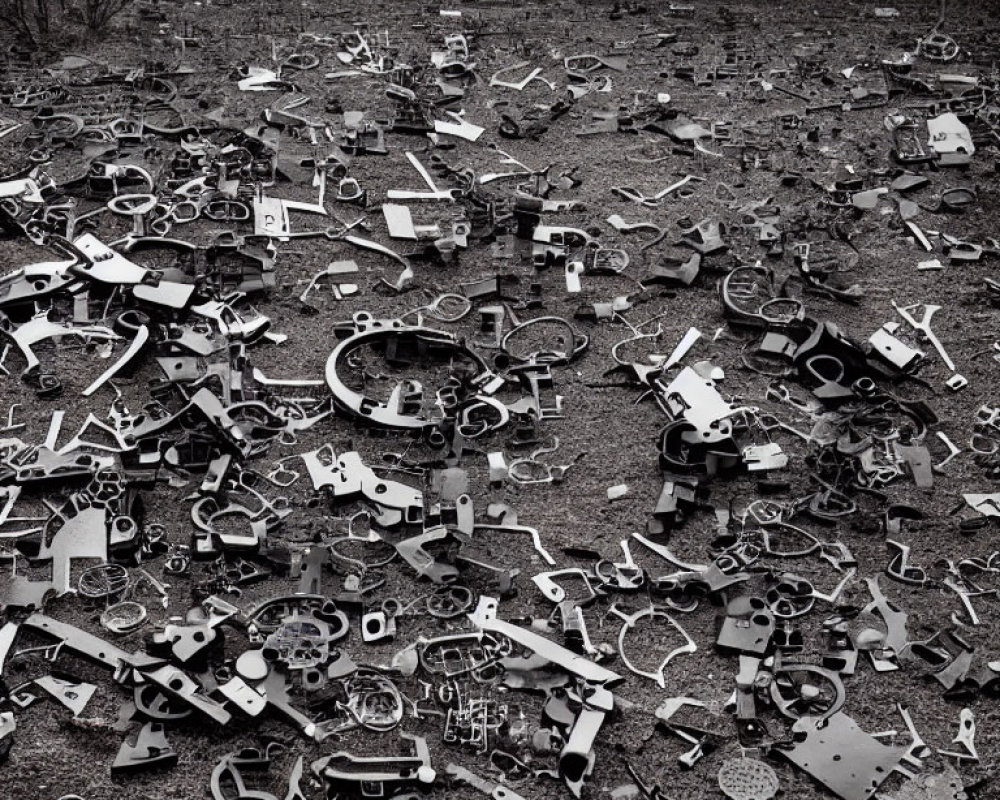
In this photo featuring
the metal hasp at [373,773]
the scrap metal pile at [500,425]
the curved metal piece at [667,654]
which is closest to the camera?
the metal hasp at [373,773]

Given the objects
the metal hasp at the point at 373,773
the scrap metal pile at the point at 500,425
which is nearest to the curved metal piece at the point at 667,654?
the scrap metal pile at the point at 500,425

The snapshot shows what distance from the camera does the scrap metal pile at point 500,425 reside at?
964 cm

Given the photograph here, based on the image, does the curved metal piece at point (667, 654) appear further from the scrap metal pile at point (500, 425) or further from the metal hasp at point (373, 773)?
the metal hasp at point (373, 773)

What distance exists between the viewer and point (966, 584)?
10805 millimetres

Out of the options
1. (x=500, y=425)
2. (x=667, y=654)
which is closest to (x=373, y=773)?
(x=667, y=654)

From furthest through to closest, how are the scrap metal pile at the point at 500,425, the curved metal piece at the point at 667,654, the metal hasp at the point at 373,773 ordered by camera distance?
the curved metal piece at the point at 667,654 → the scrap metal pile at the point at 500,425 → the metal hasp at the point at 373,773

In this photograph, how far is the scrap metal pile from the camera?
9.64 meters

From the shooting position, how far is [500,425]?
12.1 meters

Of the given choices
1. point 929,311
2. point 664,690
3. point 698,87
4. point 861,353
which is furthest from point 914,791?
point 698,87

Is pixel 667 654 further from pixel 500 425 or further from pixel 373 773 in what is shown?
pixel 500 425

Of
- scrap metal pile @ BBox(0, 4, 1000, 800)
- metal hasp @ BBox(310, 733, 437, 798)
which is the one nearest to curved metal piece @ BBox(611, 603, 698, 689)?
scrap metal pile @ BBox(0, 4, 1000, 800)

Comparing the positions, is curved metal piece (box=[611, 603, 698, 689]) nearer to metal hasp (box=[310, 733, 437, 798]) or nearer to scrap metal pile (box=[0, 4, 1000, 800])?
scrap metal pile (box=[0, 4, 1000, 800])

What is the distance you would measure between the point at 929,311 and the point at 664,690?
5655mm

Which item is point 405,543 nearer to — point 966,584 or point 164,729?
point 164,729
